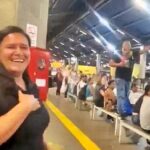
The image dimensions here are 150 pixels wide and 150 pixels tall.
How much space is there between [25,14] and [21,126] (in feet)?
10.6

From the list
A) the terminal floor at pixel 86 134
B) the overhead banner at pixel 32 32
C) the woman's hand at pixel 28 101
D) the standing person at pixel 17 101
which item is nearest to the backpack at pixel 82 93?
the terminal floor at pixel 86 134

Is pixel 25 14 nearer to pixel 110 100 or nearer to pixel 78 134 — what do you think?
pixel 78 134

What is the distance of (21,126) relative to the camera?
2.14 metres

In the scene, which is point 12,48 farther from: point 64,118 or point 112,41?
point 112,41

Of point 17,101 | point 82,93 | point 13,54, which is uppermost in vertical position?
point 13,54

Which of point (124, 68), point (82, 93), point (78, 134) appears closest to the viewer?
point (124, 68)

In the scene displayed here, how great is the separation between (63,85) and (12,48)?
71.5 ft

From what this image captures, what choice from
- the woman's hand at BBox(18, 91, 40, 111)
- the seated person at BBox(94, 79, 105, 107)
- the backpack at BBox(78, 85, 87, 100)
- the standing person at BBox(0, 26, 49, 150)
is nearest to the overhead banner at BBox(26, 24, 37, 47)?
the standing person at BBox(0, 26, 49, 150)

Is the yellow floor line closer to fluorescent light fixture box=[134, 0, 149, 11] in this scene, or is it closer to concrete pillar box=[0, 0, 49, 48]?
concrete pillar box=[0, 0, 49, 48]

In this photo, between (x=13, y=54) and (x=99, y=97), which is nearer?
(x=13, y=54)

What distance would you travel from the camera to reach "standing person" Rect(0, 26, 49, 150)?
6.66 ft

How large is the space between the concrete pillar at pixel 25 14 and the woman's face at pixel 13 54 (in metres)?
2.69

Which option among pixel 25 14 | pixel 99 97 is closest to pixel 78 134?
pixel 99 97

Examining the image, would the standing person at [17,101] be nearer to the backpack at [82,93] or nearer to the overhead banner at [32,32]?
the overhead banner at [32,32]
